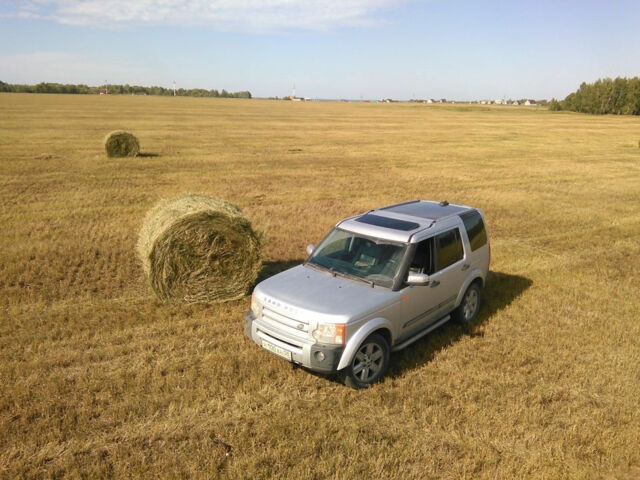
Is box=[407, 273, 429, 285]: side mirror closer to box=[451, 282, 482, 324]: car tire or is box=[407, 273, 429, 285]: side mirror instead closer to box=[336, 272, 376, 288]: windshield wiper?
box=[336, 272, 376, 288]: windshield wiper

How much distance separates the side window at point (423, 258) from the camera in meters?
6.49

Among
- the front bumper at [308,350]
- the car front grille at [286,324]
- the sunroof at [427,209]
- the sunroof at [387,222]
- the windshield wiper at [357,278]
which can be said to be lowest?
the front bumper at [308,350]

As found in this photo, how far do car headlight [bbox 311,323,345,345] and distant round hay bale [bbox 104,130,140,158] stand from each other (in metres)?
21.9

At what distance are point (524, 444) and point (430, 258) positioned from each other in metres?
2.61

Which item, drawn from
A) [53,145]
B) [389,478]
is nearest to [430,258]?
[389,478]

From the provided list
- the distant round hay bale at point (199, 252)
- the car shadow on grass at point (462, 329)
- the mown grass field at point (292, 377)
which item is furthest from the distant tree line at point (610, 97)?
the distant round hay bale at point (199, 252)

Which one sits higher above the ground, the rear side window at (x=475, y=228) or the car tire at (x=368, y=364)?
the rear side window at (x=475, y=228)

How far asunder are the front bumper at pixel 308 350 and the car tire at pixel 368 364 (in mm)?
258

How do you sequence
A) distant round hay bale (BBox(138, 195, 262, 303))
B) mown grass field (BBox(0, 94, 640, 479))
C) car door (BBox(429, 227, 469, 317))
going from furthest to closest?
distant round hay bale (BBox(138, 195, 262, 303)) → car door (BBox(429, 227, 469, 317)) → mown grass field (BBox(0, 94, 640, 479))

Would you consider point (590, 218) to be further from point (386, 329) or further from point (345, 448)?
point (345, 448)

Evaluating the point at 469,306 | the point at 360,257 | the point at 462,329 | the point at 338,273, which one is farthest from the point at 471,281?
the point at 338,273

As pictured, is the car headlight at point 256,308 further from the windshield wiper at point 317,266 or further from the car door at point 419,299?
the car door at point 419,299

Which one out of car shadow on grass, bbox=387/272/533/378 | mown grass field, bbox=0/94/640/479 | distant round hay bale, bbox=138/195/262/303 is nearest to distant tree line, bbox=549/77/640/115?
mown grass field, bbox=0/94/640/479

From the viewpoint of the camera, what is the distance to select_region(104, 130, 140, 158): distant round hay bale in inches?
939
